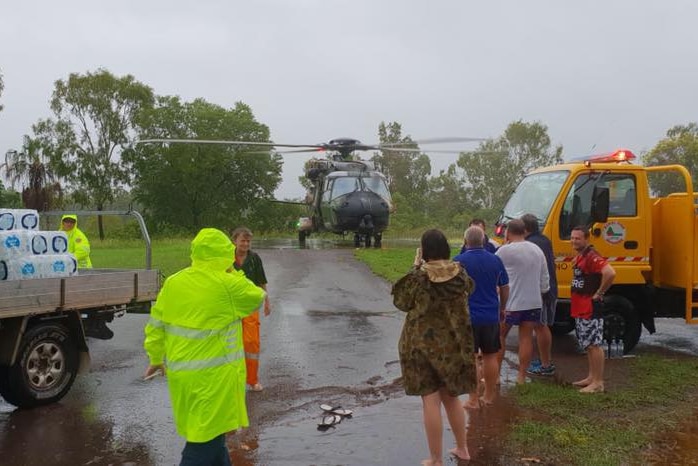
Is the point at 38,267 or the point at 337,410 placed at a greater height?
the point at 38,267

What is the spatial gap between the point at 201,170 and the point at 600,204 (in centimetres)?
4932

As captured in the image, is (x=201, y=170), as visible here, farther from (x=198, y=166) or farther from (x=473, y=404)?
(x=473, y=404)

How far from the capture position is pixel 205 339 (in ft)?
12.0

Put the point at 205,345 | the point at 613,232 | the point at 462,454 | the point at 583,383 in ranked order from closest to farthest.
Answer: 1. the point at 205,345
2. the point at 462,454
3. the point at 583,383
4. the point at 613,232

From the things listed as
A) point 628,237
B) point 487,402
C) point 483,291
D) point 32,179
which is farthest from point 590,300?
point 32,179

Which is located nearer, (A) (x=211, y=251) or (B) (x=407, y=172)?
(A) (x=211, y=251)

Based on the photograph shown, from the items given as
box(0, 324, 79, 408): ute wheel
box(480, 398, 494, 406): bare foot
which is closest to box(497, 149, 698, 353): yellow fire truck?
box(480, 398, 494, 406): bare foot

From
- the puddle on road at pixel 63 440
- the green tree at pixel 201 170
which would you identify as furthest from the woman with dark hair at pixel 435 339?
the green tree at pixel 201 170

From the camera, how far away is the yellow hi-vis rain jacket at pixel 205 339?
360 cm

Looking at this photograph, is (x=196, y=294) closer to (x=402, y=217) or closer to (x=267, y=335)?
(x=267, y=335)

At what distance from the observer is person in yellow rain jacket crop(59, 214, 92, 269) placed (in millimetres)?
8781

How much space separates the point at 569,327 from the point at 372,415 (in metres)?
4.92

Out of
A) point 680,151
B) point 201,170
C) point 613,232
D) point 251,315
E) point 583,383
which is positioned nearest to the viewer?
point 251,315

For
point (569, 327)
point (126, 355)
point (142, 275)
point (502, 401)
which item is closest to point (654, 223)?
point (569, 327)
